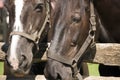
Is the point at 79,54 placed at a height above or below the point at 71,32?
below

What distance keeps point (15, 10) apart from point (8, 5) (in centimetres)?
12

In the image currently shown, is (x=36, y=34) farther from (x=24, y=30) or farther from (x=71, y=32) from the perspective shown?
(x=71, y=32)

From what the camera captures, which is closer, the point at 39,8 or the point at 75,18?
the point at 75,18

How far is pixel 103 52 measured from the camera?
9.37 feet

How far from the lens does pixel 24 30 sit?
9.04ft

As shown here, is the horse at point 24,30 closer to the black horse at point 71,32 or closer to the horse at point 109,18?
the black horse at point 71,32

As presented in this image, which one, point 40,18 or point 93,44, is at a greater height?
point 40,18

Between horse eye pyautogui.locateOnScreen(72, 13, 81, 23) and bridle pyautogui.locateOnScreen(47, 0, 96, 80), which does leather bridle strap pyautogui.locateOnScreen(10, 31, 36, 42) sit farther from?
horse eye pyautogui.locateOnScreen(72, 13, 81, 23)

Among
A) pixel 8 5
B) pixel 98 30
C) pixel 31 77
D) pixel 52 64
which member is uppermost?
pixel 8 5

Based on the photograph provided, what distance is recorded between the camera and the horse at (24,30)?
103 inches

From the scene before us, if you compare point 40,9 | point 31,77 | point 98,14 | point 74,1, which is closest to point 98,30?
point 98,14

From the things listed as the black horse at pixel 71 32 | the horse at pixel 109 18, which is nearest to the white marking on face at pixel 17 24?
the black horse at pixel 71 32

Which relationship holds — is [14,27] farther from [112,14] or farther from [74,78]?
[112,14]

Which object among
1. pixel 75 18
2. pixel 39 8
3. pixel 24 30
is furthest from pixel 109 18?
pixel 24 30
